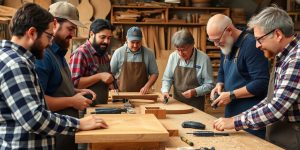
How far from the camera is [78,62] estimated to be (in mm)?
4070

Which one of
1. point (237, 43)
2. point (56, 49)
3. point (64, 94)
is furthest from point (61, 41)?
point (237, 43)

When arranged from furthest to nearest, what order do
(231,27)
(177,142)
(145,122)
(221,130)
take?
(231,27) < (221,130) < (177,142) < (145,122)

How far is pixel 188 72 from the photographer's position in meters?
5.12

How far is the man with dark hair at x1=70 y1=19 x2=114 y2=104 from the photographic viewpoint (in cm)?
405

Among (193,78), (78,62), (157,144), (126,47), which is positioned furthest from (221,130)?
(126,47)

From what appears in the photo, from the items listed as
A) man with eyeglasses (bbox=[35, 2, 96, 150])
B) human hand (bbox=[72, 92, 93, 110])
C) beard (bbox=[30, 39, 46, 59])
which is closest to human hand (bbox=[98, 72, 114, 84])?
man with eyeglasses (bbox=[35, 2, 96, 150])

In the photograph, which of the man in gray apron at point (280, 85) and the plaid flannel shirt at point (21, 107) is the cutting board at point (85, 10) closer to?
the man in gray apron at point (280, 85)

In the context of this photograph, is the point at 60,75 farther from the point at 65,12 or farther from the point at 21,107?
the point at 21,107

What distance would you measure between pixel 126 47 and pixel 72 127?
336 centimetres

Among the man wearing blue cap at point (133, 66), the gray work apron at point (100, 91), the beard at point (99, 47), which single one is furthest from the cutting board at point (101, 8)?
the gray work apron at point (100, 91)

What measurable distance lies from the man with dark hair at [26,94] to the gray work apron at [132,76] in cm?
318

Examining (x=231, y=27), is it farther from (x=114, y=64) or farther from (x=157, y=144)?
(x=114, y=64)

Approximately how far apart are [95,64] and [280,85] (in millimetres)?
2214

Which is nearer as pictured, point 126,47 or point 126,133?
point 126,133
